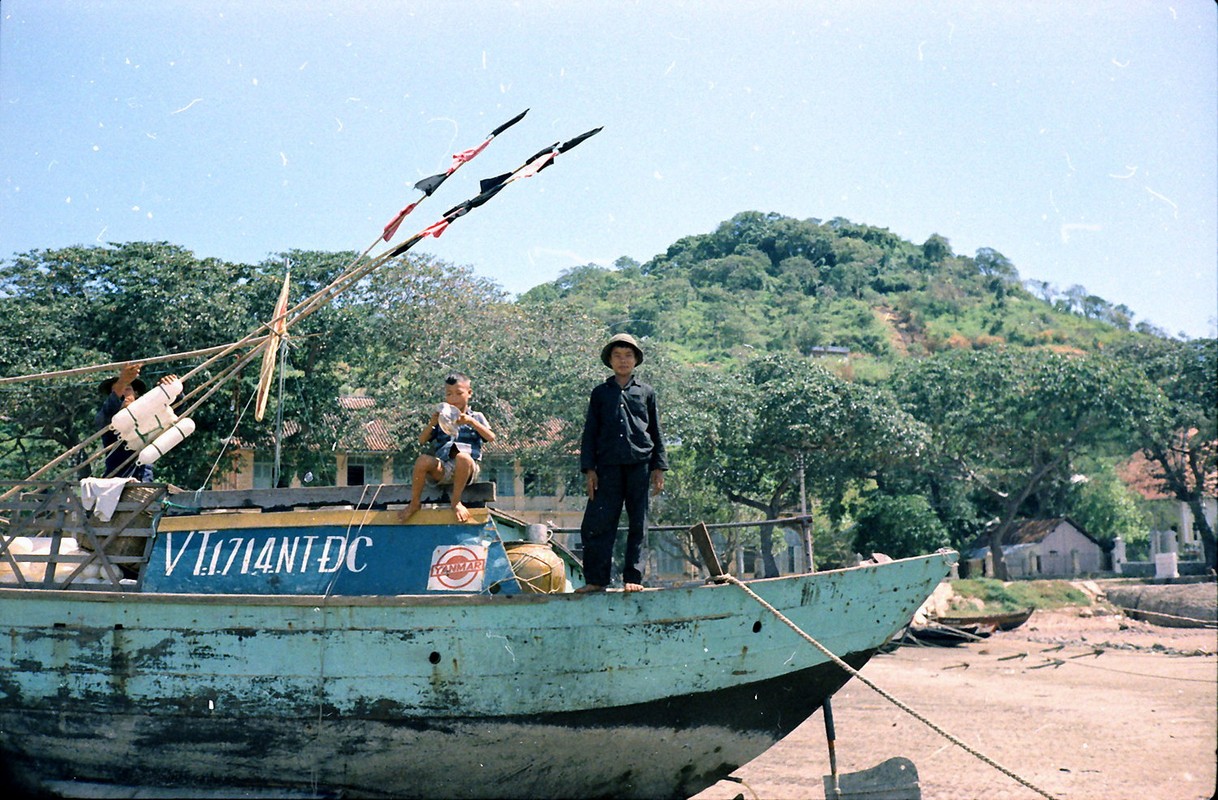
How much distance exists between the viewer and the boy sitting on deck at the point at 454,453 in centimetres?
708

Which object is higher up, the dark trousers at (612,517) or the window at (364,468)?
the window at (364,468)

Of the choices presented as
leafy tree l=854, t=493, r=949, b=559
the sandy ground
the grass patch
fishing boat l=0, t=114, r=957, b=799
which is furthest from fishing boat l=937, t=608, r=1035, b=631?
fishing boat l=0, t=114, r=957, b=799

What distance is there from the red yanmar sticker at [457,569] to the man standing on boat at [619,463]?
2.37ft

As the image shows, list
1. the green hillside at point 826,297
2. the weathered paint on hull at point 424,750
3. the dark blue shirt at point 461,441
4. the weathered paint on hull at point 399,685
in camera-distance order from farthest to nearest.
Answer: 1. the green hillside at point 826,297
2. the dark blue shirt at point 461,441
3. the weathered paint on hull at point 424,750
4. the weathered paint on hull at point 399,685

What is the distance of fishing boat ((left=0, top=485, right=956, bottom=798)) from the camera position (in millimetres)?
6910

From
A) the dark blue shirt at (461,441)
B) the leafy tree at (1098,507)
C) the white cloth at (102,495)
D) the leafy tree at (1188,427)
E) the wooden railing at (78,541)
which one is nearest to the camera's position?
the dark blue shirt at (461,441)

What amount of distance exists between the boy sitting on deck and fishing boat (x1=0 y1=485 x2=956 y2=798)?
129 mm

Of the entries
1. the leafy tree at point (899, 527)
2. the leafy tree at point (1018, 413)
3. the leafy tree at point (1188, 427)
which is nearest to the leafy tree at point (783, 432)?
the leafy tree at point (899, 527)

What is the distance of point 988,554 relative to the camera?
40.3m

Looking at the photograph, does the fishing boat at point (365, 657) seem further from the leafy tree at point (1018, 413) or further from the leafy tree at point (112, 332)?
the leafy tree at point (1018, 413)

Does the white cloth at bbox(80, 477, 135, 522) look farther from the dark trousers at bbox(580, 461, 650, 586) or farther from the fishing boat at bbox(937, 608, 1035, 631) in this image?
the fishing boat at bbox(937, 608, 1035, 631)

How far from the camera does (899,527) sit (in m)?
33.8

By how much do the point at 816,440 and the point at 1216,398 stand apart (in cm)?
1906

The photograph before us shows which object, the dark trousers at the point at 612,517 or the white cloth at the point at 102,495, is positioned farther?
the white cloth at the point at 102,495
